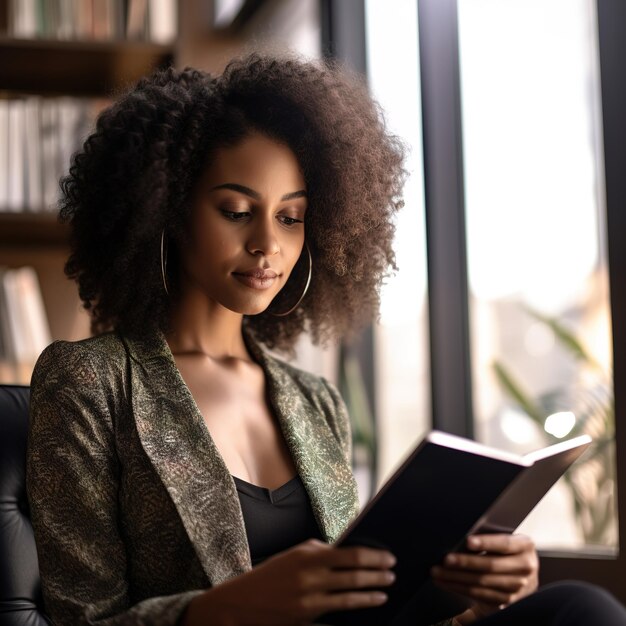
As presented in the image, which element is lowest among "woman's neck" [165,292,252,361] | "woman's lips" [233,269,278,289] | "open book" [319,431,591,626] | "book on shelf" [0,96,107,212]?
"open book" [319,431,591,626]

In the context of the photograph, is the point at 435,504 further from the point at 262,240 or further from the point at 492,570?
the point at 262,240

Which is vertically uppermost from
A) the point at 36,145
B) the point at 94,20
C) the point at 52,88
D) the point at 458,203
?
the point at 94,20

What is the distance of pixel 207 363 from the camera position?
153cm

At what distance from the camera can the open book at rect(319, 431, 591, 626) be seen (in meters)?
1.02

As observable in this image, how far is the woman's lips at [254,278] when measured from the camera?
1.40m

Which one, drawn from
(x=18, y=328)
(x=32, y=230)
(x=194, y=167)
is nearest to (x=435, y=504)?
(x=194, y=167)

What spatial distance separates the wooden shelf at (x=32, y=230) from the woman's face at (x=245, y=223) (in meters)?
1.33

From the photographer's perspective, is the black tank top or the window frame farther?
the window frame

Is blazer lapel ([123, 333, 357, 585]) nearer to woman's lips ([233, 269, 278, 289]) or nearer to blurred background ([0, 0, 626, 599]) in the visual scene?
woman's lips ([233, 269, 278, 289])

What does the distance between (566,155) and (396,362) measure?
0.94 m

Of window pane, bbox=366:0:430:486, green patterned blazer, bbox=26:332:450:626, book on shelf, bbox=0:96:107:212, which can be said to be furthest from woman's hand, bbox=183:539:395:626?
book on shelf, bbox=0:96:107:212

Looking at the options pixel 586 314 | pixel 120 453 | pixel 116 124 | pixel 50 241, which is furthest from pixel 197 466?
pixel 50 241

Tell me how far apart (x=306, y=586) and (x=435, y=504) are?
162 millimetres

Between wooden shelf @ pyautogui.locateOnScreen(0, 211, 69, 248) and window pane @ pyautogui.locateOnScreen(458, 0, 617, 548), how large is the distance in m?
1.13
